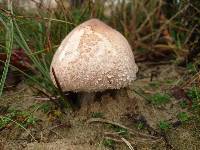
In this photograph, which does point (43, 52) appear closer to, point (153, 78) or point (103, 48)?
point (103, 48)

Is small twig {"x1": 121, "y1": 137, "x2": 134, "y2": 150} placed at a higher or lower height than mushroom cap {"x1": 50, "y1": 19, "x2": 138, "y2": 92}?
lower

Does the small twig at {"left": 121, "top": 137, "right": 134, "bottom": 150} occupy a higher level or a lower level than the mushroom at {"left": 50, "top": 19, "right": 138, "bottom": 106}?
lower

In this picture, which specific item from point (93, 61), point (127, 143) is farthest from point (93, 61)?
point (127, 143)

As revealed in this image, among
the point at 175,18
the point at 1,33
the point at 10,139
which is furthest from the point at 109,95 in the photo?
the point at 175,18

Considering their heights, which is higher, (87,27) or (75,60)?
(87,27)

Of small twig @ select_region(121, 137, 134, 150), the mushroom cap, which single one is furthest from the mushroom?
small twig @ select_region(121, 137, 134, 150)

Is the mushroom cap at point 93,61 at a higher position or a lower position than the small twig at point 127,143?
higher

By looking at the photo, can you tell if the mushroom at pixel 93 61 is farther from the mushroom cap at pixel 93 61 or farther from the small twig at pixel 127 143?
the small twig at pixel 127 143

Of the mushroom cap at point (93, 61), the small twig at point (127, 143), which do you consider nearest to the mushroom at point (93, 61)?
the mushroom cap at point (93, 61)

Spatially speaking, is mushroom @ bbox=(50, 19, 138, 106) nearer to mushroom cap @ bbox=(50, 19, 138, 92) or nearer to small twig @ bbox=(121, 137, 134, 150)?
mushroom cap @ bbox=(50, 19, 138, 92)
